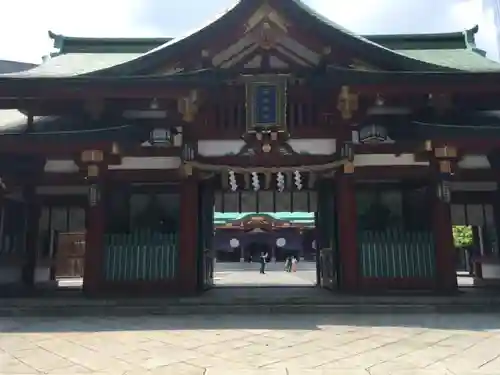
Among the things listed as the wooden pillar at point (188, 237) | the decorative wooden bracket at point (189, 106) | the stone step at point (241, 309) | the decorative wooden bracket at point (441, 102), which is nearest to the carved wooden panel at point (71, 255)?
the wooden pillar at point (188, 237)

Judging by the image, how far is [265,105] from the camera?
10.9m

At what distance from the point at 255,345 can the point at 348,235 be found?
5.22 metres

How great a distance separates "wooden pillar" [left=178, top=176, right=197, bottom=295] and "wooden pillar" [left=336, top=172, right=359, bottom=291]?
366 centimetres

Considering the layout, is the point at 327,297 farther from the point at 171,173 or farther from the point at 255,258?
the point at 255,258

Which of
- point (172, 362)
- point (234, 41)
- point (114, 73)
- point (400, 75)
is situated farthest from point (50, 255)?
point (400, 75)

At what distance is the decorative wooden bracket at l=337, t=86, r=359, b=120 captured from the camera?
36.5 feet

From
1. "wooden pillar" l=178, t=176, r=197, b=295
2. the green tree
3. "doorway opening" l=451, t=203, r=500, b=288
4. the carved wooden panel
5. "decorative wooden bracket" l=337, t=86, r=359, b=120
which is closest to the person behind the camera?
"decorative wooden bracket" l=337, t=86, r=359, b=120

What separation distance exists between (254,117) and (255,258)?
38.7 m

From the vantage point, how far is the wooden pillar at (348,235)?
11.3m

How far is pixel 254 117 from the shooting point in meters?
10.9

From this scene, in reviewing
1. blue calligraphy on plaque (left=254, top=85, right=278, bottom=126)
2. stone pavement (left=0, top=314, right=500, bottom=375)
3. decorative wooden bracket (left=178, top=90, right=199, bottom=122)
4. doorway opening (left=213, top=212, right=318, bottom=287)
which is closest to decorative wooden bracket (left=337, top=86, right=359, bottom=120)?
blue calligraphy on plaque (left=254, top=85, right=278, bottom=126)

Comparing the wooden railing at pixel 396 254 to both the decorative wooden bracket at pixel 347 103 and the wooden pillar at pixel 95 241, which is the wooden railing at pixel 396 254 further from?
the wooden pillar at pixel 95 241

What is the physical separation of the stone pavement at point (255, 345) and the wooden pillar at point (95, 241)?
1.95m

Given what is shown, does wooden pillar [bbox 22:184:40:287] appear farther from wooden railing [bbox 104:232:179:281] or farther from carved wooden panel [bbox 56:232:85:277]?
carved wooden panel [bbox 56:232:85:277]
